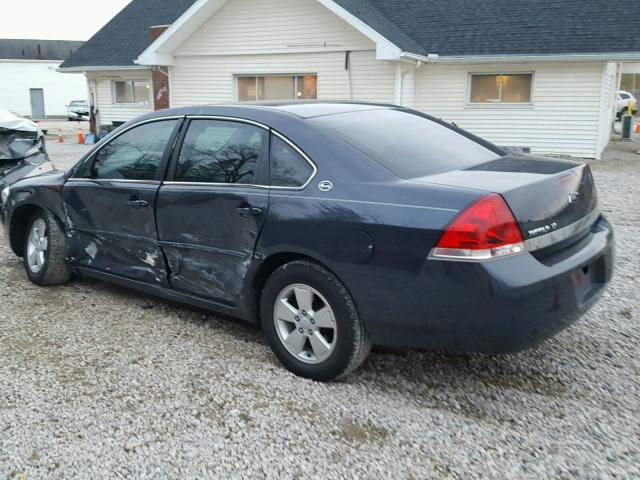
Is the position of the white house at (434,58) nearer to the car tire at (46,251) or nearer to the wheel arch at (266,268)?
the car tire at (46,251)

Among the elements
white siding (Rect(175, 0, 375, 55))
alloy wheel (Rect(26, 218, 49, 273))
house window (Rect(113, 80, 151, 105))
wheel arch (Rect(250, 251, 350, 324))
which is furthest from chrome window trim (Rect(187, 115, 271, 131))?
house window (Rect(113, 80, 151, 105))

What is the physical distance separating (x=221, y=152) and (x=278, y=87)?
14.0 meters

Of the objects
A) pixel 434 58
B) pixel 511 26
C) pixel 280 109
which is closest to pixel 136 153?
pixel 280 109

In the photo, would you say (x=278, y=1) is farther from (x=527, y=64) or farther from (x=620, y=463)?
(x=620, y=463)

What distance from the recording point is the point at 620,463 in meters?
2.84

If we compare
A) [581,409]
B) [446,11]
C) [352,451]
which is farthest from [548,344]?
[446,11]

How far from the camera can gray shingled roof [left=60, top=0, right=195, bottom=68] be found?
21.6 metres

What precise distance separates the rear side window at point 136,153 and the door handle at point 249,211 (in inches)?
35.8

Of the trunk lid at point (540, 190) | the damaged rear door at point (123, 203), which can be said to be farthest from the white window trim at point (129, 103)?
the trunk lid at point (540, 190)

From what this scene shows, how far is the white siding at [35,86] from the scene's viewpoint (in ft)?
155

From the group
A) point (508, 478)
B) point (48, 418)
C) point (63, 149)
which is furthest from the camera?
point (63, 149)

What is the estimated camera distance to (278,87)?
17.6m

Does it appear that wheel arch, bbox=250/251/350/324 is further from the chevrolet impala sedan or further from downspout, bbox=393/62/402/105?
downspout, bbox=393/62/402/105

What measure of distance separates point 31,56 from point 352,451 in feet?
184
